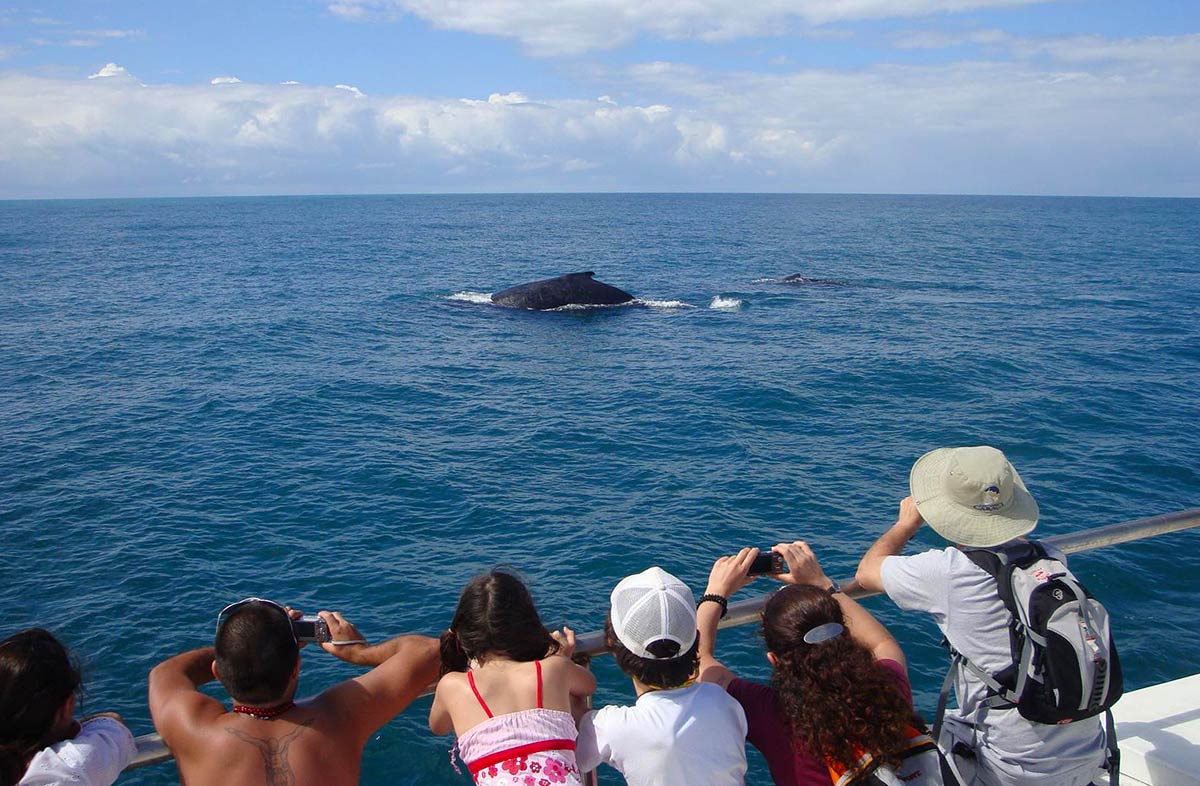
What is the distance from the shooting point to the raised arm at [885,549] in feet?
13.9

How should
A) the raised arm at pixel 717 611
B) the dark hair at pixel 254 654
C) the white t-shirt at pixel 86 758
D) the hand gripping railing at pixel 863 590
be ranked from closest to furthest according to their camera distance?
the white t-shirt at pixel 86 758 → the hand gripping railing at pixel 863 590 → the dark hair at pixel 254 654 → the raised arm at pixel 717 611

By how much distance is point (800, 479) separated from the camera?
1975cm

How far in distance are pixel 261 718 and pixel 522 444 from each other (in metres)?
19.1

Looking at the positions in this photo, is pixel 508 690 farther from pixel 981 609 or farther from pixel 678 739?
pixel 981 609

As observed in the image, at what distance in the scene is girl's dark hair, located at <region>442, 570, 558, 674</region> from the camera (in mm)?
3883

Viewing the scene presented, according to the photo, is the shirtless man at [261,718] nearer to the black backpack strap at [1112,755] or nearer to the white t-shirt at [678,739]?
the white t-shirt at [678,739]

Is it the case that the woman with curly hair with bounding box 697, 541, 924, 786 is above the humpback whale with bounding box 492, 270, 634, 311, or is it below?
above

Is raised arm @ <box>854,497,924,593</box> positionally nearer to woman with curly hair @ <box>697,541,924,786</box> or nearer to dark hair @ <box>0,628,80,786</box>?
Answer: woman with curly hair @ <box>697,541,924,786</box>

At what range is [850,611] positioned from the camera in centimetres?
414

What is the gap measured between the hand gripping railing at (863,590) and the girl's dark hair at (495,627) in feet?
0.57

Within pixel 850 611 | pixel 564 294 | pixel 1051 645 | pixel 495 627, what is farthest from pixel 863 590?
pixel 564 294

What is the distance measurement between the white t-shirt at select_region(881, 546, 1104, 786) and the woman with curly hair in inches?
10.9

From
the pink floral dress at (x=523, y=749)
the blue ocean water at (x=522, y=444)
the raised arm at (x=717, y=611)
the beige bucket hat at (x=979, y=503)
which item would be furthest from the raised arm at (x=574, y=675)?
the blue ocean water at (x=522, y=444)

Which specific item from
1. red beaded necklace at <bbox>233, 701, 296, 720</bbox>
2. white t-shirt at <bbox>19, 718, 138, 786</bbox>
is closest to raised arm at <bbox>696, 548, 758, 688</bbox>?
red beaded necklace at <bbox>233, 701, 296, 720</bbox>
